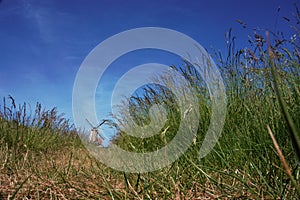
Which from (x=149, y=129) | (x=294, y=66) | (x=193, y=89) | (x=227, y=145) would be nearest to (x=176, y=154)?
(x=227, y=145)

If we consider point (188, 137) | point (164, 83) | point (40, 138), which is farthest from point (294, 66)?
point (40, 138)

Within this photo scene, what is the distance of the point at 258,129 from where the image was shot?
1.81 metres

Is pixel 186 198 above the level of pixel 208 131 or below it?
below

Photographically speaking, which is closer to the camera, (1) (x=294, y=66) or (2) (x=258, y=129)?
(2) (x=258, y=129)

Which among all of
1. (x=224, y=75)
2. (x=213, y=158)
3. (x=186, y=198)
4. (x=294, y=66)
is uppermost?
(x=224, y=75)

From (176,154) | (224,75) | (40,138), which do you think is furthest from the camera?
(40,138)

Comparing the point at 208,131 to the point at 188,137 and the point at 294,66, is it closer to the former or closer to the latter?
the point at 188,137

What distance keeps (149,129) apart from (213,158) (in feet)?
5.16

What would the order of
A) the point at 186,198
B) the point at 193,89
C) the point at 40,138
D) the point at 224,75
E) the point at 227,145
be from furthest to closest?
the point at 40,138, the point at 193,89, the point at 224,75, the point at 227,145, the point at 186,198

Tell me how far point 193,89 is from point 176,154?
89 centimetres

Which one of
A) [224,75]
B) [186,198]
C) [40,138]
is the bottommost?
[186,198]

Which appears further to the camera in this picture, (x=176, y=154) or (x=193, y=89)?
(x=193, y=89)

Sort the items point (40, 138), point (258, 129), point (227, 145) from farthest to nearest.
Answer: point (40, 138), point (227, 145), point (258, 129)

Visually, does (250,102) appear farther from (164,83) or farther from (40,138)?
(40,138)
